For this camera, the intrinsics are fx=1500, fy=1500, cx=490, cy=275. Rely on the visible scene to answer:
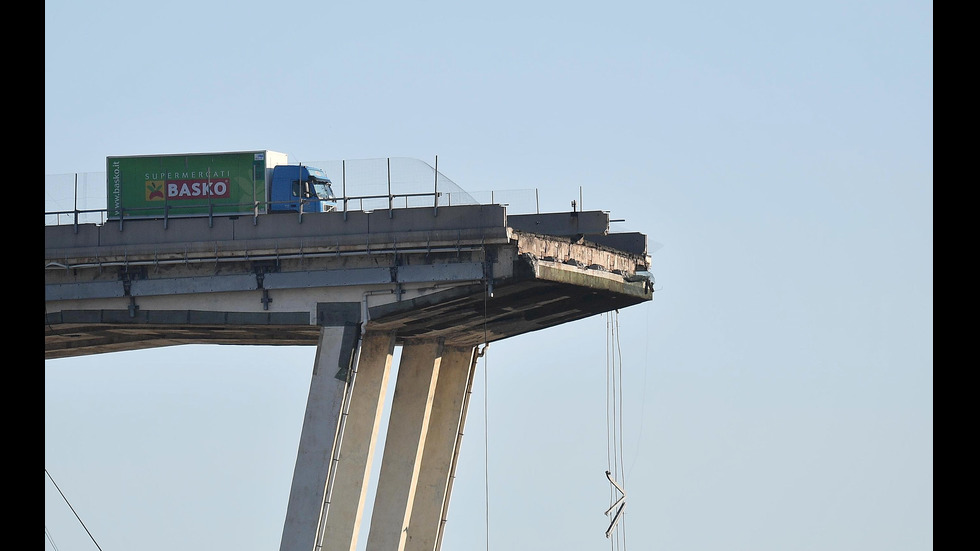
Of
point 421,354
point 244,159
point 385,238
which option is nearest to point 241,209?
point 244,159

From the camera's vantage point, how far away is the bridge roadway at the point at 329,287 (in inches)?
2111

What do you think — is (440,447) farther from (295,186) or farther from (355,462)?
(295,186)

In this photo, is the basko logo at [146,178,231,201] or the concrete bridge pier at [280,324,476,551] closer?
the concrete bridge pier at [280,324,476,551]

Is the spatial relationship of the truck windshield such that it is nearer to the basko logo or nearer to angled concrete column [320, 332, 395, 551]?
the basko logo

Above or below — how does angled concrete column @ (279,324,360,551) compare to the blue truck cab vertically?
below

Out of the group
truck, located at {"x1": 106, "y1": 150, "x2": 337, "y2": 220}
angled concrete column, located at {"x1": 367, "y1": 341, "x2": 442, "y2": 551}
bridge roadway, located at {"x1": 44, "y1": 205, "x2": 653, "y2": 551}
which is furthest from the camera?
angled concrete column, located at {"x1": 367, "y1": 341, "x2": 442, "y2": 551}

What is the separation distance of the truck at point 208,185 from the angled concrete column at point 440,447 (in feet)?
Answer: 38.4

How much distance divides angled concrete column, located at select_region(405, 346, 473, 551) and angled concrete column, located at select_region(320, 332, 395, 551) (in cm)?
803

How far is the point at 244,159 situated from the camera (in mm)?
56969

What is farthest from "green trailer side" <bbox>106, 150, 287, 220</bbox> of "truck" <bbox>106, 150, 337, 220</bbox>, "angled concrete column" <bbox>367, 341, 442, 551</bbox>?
"angled concrete column" <bbox>367, 341, 442, 551</bbox>

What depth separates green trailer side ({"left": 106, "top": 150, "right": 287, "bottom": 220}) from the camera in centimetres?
5688

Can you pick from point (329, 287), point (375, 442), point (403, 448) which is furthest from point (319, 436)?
point (403, 448)
